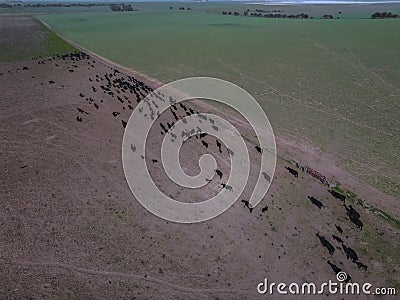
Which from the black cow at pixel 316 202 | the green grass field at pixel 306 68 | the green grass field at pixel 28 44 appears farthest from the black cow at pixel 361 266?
the green grass field at pixel 28 44

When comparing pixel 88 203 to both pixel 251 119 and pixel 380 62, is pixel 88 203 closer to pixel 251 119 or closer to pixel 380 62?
pixel 251 119

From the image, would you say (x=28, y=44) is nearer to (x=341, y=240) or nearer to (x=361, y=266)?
(x=341, y=240)

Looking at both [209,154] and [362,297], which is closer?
[362,297]

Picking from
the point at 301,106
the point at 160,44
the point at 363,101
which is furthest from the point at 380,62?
the point at 160,44

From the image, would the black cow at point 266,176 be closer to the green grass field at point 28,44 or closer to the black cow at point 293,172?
the black cow at point 293,172

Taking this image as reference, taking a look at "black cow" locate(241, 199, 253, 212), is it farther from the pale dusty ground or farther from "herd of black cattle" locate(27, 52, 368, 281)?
the pale dusty ground

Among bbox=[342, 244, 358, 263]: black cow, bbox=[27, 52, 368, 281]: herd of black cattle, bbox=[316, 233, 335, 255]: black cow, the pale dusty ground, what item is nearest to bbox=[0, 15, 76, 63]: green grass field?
bbox=[27, 52, 368, 281]: herd of black cattle
